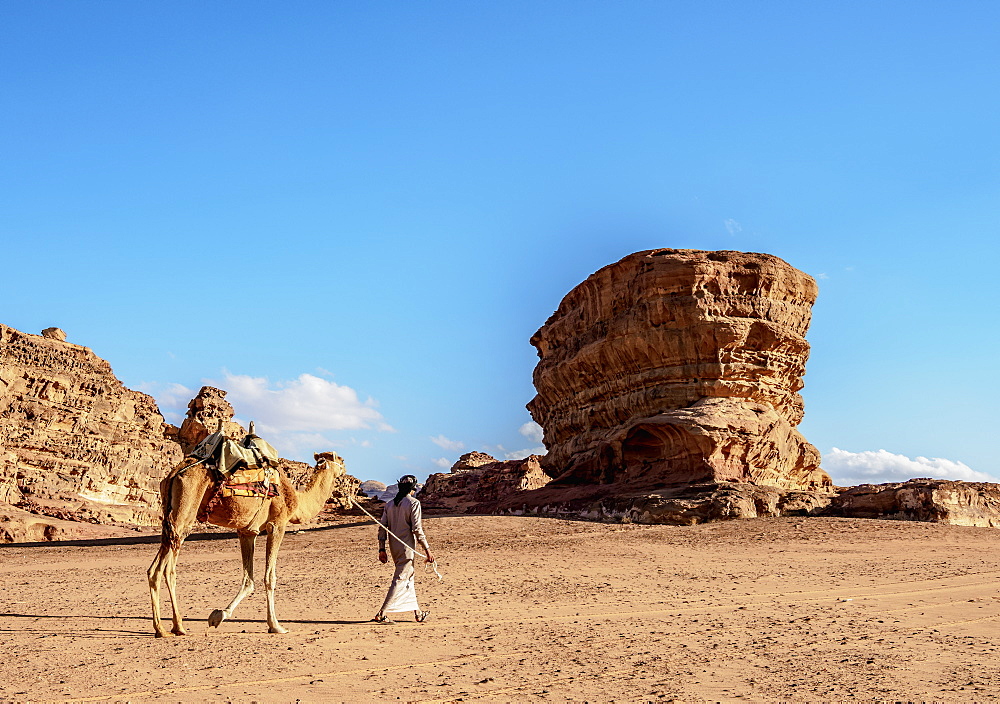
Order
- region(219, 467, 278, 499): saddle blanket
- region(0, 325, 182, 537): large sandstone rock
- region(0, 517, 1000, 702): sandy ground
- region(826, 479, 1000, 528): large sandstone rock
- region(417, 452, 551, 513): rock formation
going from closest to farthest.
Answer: region(0, 517, 1000, 702): sandy ground → region(219, 467, 278, 499): saddle blanket → region(826, 479, 1000, 528): large sandstone rock → region(0, 325, 182, 537): large sandstone rock → region(417, 452, 551, 513): rock formation

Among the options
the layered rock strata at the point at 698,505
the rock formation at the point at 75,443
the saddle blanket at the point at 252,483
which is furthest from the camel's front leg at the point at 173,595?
the rock formation at the point at 75,443

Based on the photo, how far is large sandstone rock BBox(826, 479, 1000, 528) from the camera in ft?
64.0

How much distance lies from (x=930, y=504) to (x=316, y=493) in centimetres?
1696

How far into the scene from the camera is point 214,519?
344 inches

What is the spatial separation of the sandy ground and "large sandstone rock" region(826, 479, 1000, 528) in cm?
312

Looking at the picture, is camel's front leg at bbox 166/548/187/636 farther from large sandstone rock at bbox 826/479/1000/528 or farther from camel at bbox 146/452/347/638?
large sandstone rock at bbox 826/479/1000/528

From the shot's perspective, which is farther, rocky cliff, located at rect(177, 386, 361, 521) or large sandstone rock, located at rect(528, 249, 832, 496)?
rocky cliff, located at rect(177, 386, 361, 521)

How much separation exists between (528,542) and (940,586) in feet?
27.0

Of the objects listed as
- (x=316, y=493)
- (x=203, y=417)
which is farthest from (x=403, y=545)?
(x=203, y=417)

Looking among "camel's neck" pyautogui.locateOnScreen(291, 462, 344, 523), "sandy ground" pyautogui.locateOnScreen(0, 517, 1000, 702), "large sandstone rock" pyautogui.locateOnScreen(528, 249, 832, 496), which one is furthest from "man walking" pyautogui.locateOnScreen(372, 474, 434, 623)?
"large sandstone rock" pyautogui.locateOnScreen(528, 249, 832, 496)

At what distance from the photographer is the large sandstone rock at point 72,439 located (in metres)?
32.5

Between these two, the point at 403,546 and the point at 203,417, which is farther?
the point at 203,417

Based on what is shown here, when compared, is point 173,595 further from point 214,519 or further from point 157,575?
point 214,519

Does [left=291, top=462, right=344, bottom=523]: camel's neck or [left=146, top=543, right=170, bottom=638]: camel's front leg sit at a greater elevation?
[left=291, top=462, right=344, bottom=523]: camel's neck
